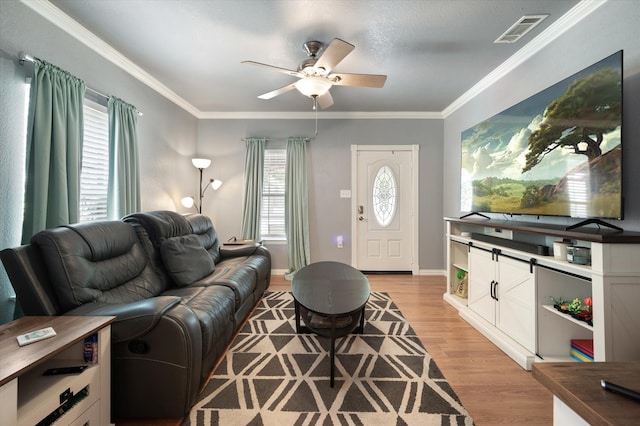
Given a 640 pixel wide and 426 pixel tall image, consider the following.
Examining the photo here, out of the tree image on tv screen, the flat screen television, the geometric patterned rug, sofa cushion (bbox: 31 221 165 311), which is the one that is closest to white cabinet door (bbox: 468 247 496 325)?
the flat screen television

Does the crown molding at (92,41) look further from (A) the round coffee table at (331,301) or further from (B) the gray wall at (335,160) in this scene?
(A) the round coffee table at (331,301)

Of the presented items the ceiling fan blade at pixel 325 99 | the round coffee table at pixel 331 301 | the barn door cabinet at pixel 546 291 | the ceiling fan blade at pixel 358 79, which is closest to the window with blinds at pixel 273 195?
the ceiling fan blade at pixel 325 99

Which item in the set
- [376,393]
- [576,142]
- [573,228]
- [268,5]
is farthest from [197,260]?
[576,142]

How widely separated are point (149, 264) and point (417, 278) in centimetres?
357

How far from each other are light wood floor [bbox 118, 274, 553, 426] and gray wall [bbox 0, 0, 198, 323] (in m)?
1.58

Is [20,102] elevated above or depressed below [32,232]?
above

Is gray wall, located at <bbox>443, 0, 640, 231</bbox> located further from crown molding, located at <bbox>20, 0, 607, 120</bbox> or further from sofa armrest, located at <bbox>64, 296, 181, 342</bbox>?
A: sofa armrest, located at <bbox>64, 296, 181, 342</bbox>

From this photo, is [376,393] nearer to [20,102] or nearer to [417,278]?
[417,278]

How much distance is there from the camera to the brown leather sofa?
1.36 metres

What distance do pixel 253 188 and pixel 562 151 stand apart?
3.63m

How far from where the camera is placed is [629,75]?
165 cm

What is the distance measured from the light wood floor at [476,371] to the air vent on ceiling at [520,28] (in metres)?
2.64

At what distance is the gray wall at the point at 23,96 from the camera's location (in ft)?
5.66

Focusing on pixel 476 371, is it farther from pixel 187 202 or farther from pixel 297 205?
pixel 187 202
